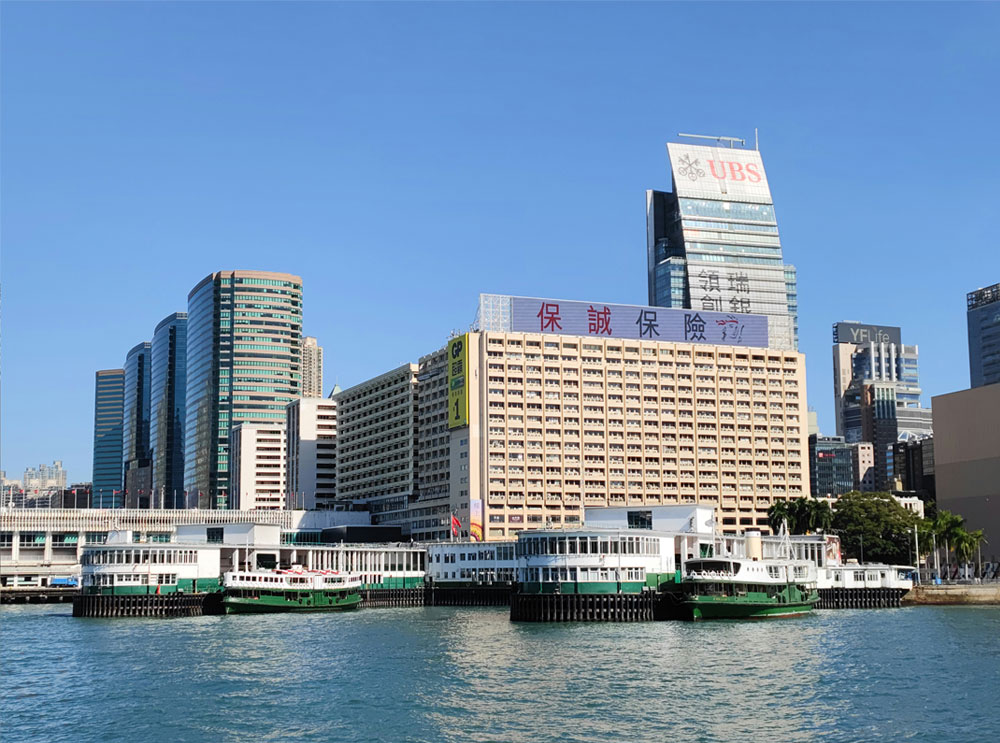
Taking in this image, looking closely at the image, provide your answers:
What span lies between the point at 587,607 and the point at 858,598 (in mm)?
55549

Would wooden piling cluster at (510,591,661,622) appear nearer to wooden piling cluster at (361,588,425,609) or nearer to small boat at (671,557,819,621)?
small boat at (671,557,819,621)

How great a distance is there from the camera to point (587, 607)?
132 meters

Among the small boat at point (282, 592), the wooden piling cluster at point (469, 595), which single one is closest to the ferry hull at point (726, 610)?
the small boat at point (282, 592)

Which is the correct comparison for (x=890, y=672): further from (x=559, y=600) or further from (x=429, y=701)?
(x=559, y=600)

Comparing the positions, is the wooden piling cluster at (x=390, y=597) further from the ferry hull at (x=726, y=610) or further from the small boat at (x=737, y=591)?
the ferry hull at (x=726, y=610)

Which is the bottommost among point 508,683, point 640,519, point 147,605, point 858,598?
point 858,598

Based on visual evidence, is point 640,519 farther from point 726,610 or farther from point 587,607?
point 587,607

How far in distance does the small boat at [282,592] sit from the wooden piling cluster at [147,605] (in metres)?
3.29

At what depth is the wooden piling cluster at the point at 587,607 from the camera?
430ft

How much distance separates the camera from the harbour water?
65.0m

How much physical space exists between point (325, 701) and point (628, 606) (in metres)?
63.7

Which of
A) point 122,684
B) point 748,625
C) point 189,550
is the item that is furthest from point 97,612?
point 748,625

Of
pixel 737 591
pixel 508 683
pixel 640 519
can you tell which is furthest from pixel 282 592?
pixel 508 683

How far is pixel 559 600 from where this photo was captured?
13175 cm
